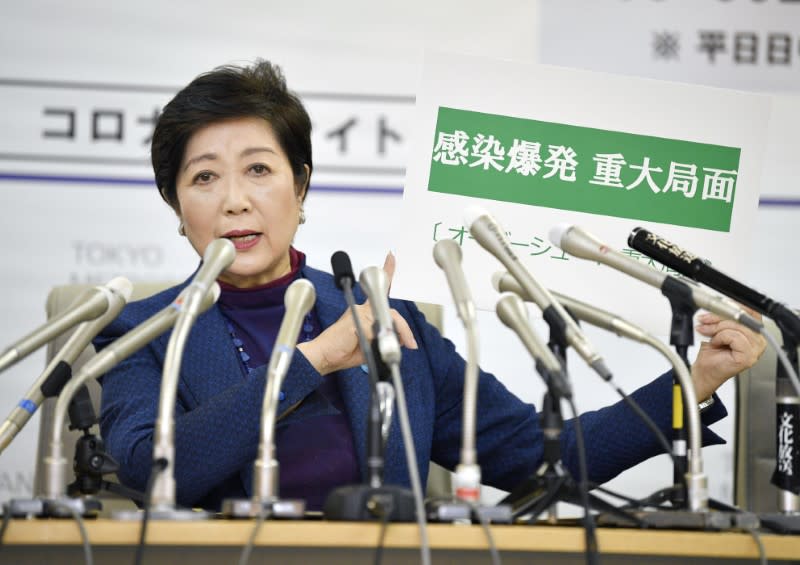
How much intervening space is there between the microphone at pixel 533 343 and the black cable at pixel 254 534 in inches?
13.7

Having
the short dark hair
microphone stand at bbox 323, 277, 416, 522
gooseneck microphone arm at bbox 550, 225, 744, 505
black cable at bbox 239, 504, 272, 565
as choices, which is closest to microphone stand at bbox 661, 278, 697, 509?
gooseneck microphone arm at bbox 550, 225, 744, 505

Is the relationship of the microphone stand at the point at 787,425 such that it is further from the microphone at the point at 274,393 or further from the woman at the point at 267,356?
the microphone at the point at 274,393

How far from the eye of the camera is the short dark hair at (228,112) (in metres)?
1.95

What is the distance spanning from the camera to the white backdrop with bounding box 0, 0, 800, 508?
271cm

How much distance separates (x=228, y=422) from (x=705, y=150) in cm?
89

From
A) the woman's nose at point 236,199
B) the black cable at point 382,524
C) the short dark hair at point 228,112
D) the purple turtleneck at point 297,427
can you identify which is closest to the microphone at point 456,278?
the black cable at point 382,524

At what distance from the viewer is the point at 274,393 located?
Result: 47.8 inches

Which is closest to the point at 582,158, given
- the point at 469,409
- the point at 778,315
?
the point at 778,315

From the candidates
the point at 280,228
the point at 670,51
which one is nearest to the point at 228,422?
the point at 280,228

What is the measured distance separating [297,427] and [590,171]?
0.65 m

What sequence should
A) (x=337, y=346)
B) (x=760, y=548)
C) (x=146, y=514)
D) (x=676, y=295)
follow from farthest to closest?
1. (x=337, y=346)
2. (x=676, y=295)
3. (x=760, y=548)
4. (x=146, y=514)

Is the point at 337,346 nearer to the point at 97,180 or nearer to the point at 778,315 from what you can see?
the point at 778,315

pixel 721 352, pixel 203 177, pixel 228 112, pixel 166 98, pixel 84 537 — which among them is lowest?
pixel 84 537

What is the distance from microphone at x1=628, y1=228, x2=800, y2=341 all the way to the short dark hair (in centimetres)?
77
